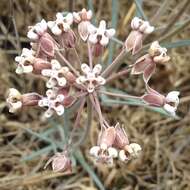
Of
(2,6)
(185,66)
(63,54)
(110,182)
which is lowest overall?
(110,182)

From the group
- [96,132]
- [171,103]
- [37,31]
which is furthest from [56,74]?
[96,132]

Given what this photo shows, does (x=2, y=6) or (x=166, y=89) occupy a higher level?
(x=2, y=6)

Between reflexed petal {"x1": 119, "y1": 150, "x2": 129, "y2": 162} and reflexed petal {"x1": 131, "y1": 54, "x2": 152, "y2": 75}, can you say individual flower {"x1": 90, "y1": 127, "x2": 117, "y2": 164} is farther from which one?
reflexed petal {"x1": 131, "y1": 54, "x2": 152, "y2": 75}

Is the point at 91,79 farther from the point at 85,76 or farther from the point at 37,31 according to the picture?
the point at 37,31

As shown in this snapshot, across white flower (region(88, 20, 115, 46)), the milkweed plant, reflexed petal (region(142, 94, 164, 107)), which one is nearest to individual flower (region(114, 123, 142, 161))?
the milkweed plant

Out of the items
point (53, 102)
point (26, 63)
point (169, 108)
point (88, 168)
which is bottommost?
point (88, 168)

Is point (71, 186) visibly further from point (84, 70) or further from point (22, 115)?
point (84, 70)

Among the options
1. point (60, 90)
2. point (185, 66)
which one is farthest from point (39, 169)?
point (60, 90)
